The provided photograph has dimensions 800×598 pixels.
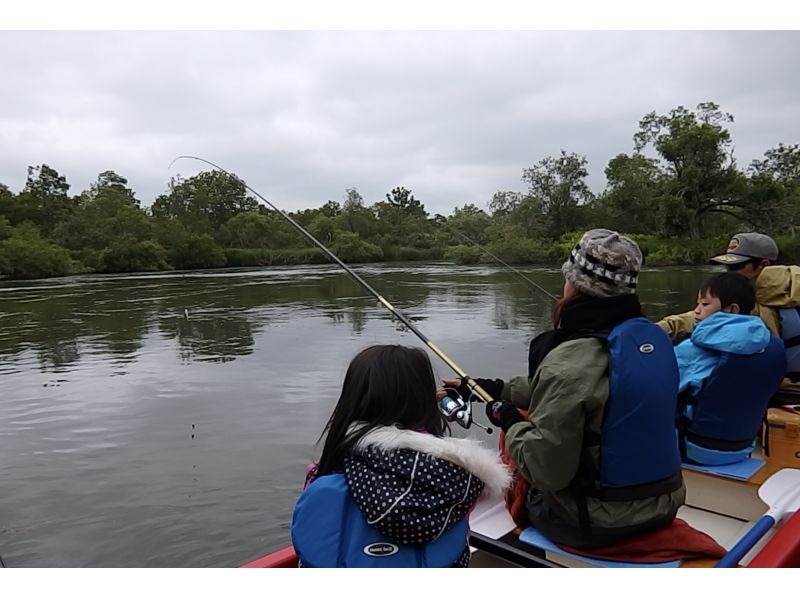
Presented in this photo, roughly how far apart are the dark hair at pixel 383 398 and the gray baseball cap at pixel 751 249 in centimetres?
218

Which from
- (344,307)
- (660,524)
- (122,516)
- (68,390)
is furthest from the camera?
(344,307)

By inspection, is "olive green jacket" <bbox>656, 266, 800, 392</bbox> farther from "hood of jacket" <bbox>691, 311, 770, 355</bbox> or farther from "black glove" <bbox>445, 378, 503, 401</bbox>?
"black glove" <bbox>445, 378, 503, 401</bbox>

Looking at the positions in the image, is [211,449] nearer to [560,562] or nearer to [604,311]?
[560,562]

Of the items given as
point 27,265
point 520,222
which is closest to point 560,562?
point 27,265

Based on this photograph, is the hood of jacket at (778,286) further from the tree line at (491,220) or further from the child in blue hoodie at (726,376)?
the tree line at (491,220)

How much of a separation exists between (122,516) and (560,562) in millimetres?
3376

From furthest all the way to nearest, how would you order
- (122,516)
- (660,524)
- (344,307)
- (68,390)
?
(344,307) → (68,390) → (122,516) → (660,524)

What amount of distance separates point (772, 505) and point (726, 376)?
49 centimetres

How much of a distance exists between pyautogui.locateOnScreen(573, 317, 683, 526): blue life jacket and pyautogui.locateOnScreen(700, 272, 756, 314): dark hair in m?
1.18

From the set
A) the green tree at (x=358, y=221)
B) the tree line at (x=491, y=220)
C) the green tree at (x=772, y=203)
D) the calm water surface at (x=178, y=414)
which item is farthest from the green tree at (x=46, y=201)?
the green tree at (x=772, y=203)

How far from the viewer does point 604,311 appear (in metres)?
1.73

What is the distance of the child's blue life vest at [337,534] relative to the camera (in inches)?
55.7

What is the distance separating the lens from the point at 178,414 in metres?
6.47

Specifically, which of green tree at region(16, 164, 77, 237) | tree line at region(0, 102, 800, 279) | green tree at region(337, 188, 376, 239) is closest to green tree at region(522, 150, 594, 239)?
tree line at region(0, 102, 800, 279)
